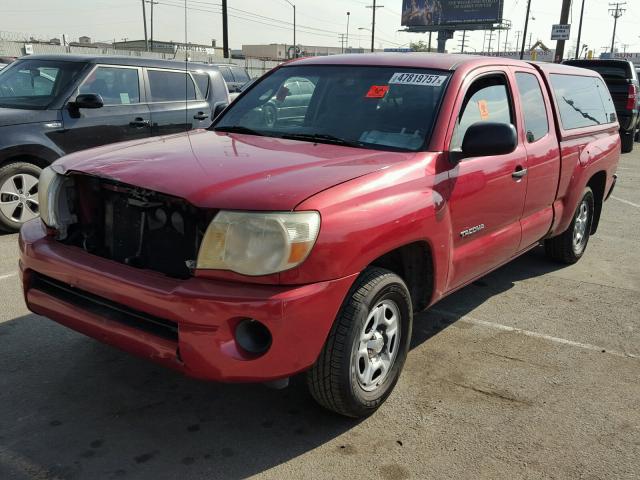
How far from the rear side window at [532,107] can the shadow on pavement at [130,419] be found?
8.15 feet

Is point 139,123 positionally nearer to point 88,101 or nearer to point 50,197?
point 88,101

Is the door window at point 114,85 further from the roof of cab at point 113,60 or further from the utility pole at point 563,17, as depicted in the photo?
the utility pole at point 563,17

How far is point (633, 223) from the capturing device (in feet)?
25.6

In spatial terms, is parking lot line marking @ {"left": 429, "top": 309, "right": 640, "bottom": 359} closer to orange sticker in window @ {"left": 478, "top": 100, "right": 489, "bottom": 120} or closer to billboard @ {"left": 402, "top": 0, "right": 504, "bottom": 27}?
orange sticker in window @ {"left": 478, "top": 100, "right": 489, "bottom": 120}

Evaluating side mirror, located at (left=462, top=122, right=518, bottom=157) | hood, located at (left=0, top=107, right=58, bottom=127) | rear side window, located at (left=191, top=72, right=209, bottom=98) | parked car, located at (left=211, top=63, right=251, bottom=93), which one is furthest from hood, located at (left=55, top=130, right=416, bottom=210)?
parked car, located at (left=211, top=63, right=251, bottom=93)

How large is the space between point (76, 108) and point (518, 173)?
15.1 ft

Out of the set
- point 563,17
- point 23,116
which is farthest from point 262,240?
point 563,17

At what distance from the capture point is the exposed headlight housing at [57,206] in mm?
3048

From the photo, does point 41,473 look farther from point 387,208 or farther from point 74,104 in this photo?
point 74,104

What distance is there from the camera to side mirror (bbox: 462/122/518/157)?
10.8 ft

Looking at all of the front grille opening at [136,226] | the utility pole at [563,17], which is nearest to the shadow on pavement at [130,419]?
the front grille opening at [136,226]

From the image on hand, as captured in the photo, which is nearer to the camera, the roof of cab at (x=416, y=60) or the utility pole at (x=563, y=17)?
the roof of cab at (x=416, y=60)

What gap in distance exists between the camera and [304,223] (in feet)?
8.14

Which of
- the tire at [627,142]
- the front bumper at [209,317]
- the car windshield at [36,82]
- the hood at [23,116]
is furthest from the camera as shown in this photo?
the tire at [627,142]
